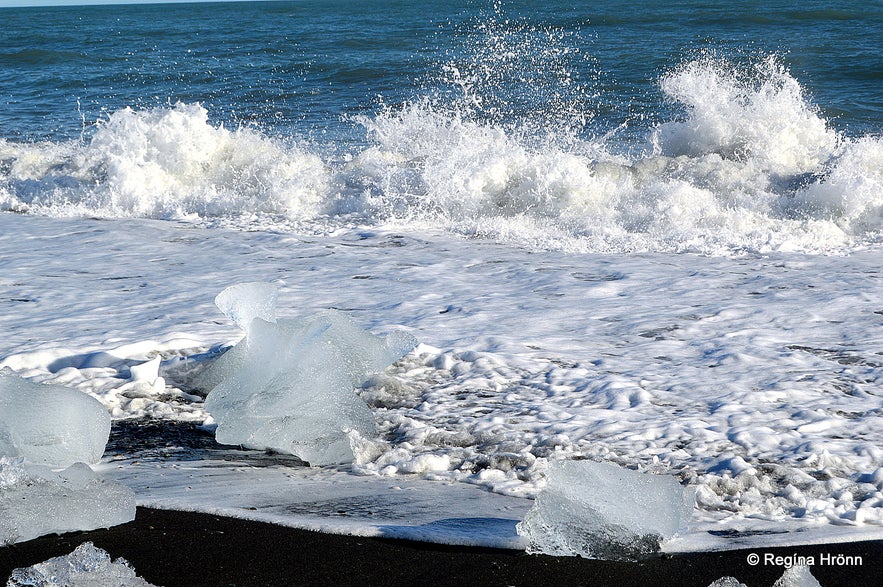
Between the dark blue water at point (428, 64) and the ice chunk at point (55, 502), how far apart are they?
9750 mm

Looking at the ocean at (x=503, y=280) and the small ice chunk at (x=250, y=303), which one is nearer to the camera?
the ocean at (x=503, y=280)

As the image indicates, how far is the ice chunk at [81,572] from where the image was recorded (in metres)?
2.13

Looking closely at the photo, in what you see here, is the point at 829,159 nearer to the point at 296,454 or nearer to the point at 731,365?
the point at 731,365

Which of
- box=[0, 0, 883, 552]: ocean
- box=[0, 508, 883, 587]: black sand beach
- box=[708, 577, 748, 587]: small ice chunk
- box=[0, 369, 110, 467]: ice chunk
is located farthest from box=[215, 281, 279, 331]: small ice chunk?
box=[708, 577, 748, 587]: small ice chunk

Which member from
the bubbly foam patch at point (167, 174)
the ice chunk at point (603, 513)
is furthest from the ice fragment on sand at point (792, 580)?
the bubbly foam patch at point (167, 174)

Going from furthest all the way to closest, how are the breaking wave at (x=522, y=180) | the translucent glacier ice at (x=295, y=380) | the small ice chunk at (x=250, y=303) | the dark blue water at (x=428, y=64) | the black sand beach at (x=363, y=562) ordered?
the dark blue water at (x=428, y=64) → the breaking wave at (x=522, y=180) → the small ice chunk at (x=250, y=303) → the translucent glacier ice at (x=295, y=380) → the black sand beach at (x=363, y=562)

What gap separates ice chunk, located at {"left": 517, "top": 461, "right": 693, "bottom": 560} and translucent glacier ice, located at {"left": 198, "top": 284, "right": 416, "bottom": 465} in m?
0.91

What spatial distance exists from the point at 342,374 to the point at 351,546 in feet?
3.47

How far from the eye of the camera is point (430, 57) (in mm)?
19422

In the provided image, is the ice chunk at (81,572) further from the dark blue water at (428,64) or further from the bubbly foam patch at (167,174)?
the dark blue water at (428,64)

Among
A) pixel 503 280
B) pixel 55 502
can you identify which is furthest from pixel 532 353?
pixel 55 502

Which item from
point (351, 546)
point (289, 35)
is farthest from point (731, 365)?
point (289, 35)

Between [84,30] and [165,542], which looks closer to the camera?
[165,542]

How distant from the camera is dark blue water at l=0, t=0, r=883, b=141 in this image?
13680mm
